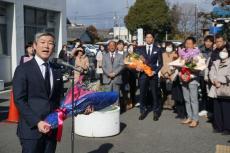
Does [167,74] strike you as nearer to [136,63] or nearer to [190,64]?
[136,63]

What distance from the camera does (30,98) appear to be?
4.18 m

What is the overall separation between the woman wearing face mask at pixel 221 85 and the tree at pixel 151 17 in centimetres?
4231

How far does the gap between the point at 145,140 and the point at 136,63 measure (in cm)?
248

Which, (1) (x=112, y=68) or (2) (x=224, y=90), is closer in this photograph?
(2) (x=224, y=90)

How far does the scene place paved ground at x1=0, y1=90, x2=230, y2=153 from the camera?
7445mm

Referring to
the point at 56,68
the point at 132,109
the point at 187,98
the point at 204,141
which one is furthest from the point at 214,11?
the point at 56,68

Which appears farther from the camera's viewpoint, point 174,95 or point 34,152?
point 174,95

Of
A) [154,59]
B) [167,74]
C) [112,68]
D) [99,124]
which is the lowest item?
[99,124]

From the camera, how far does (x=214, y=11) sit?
1731 cm

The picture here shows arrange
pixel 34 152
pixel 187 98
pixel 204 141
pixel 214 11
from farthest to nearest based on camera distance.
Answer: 1. pixel 214 11
2. pixel 187 98
3. pixel 204 141
4. pixel 34 152

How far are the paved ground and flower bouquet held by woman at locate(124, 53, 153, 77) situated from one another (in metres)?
1.22

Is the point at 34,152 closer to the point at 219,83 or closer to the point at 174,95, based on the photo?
the point at 219,83

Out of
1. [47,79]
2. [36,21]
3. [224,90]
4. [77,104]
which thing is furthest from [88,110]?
[36,21]

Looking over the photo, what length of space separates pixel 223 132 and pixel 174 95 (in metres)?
1.92
